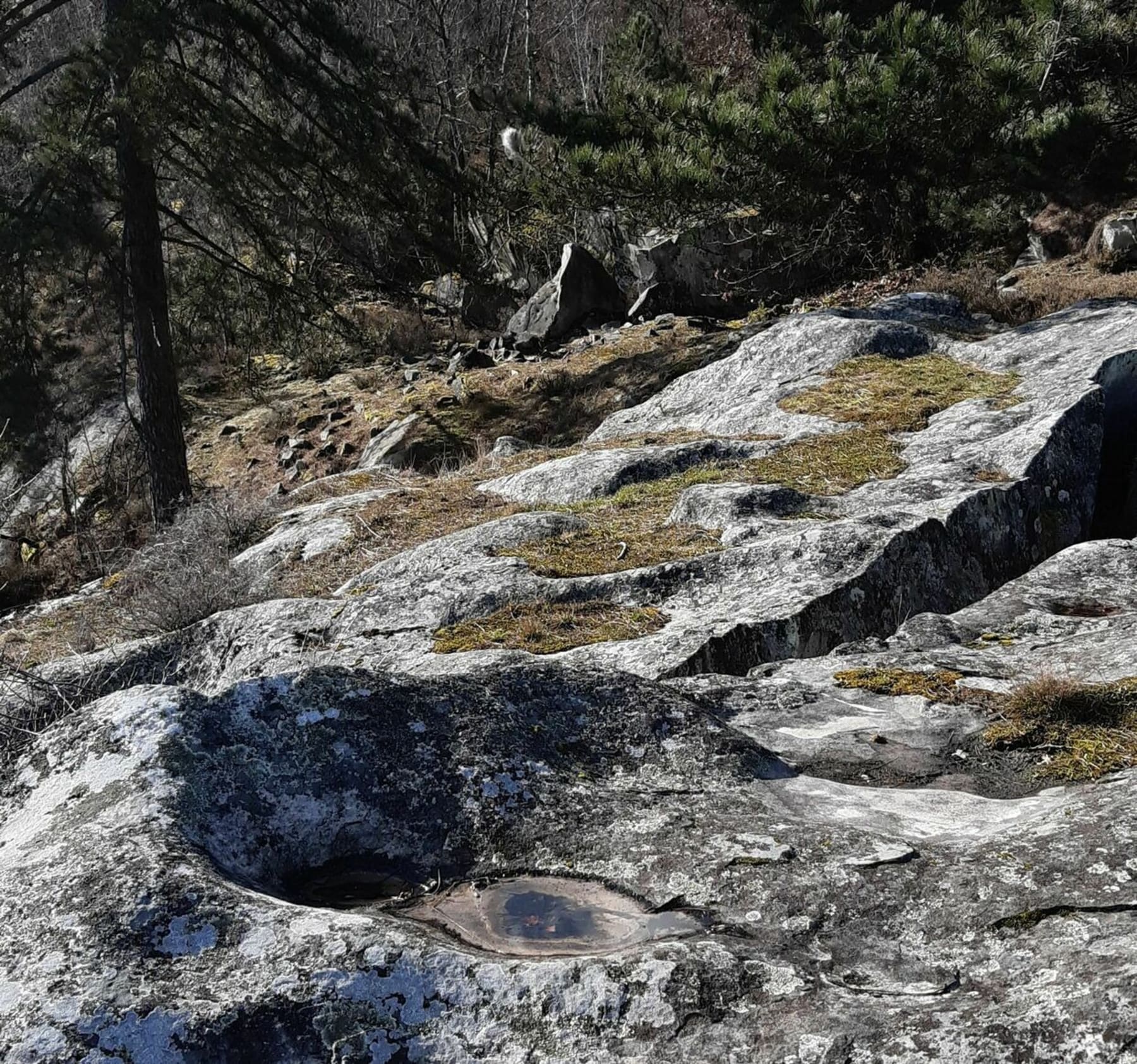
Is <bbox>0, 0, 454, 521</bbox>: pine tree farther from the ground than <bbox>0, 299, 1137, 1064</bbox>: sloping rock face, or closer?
farther from the ground

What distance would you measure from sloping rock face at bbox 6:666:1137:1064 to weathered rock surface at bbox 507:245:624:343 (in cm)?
1451

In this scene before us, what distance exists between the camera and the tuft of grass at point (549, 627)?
15.8ft

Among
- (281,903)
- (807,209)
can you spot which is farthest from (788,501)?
(807,209)

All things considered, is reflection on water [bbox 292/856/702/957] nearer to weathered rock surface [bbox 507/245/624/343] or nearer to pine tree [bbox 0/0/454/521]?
pine tree [bbox 0/0/454/521]

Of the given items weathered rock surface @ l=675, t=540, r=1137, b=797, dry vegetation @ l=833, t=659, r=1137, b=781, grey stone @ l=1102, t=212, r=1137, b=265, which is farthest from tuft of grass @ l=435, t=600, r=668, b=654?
grey stone @ l=1102, t=212, r=1137, b=265

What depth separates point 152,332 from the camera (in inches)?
448

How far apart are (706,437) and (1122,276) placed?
6.13 meters

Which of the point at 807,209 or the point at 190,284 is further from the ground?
the point at 190,284

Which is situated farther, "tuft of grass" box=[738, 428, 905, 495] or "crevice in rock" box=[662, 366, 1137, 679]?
"tuft of grass" box=[738, 428, 905, 495]

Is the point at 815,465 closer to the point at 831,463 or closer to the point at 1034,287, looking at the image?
the point at 831,463

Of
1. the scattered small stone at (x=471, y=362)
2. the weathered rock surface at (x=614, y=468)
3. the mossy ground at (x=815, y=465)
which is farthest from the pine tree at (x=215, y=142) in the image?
the mossy ground at (x=815, y=465)

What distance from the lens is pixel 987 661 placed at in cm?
379

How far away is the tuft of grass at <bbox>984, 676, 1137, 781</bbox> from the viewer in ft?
9.37

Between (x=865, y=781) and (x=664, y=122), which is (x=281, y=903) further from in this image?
(x=664, y=122)
